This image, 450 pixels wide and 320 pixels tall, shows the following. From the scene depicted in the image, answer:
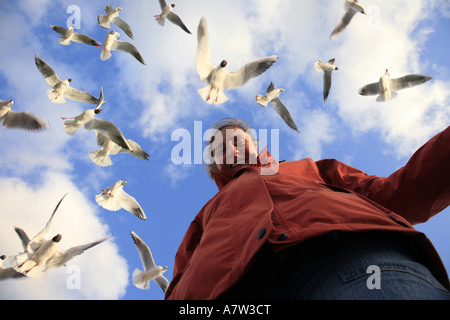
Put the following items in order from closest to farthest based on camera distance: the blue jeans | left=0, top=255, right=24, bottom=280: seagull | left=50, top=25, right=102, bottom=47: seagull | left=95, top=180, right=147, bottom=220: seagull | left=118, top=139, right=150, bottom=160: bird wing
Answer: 1. the blue jeans
2. left=0, top=255, right=24, bottom=280: seagull
3. left=118, top=139, right=150, bottom=160: bird wing
4. left=95, top=180, right=147, bottom=220: seagull
5. left=50, top=25, right=102, bottom=47: seagull

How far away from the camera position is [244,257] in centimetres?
133

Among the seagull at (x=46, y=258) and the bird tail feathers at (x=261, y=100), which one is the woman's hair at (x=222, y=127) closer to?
the seagull at (x=46, y=258)

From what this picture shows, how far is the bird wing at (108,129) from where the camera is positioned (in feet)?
17.5

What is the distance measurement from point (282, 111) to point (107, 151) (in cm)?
385

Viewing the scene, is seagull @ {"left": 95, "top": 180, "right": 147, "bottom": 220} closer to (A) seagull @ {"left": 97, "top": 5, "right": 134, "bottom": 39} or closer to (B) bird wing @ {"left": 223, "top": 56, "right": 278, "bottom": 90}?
(B) bird wing @ {"left": 223, "top": 56, "right": 278, "bottom": 90}

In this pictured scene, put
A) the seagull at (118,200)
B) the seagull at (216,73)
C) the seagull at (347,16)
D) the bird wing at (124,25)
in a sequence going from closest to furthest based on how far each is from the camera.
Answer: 1. the seagull at (216,73)
2. the seagull at (118,200)
3. the seagull at (347,16)
4. the bird wing at (124,25)

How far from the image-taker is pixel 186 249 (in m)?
2.18

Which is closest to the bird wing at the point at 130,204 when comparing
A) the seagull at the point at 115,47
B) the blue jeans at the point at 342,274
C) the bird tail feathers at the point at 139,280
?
the bird tail feathers at the point at 139,280

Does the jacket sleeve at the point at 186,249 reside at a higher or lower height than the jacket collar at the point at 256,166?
lower

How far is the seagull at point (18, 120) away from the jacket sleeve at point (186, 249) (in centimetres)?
445

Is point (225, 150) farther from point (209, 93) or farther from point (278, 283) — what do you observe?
point (209, 93)

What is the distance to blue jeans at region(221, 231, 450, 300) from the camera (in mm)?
1113

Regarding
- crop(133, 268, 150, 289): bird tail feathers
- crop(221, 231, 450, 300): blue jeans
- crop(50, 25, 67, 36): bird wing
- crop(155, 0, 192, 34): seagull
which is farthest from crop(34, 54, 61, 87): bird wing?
crop(221, 231, 450, 300): blue jeans

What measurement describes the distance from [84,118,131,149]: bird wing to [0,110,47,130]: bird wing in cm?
88
